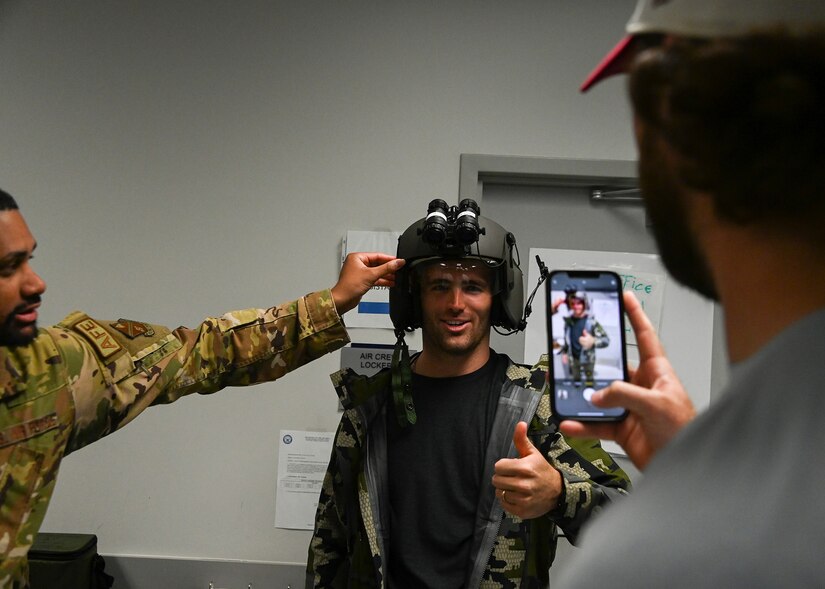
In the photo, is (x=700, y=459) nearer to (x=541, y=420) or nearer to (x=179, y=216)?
(x=541, y=420)

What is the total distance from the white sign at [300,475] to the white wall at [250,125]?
0.13 m

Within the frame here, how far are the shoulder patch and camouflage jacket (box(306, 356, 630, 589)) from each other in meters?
0.66

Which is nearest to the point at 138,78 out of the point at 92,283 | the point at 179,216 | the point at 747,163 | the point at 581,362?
the point at 179,216

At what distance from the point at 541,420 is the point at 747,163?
1.69 m

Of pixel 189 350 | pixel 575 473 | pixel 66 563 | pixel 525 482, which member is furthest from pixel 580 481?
pixel 66 563

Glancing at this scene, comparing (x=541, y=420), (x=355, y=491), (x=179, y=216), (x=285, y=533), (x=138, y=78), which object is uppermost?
(x=138, y=78)

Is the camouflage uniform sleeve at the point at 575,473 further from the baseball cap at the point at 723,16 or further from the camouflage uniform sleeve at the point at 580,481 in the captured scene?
the baseball cap at the point at 723,16

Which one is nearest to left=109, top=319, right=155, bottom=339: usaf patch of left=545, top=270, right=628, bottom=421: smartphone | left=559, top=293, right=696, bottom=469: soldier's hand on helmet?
left=545, top=270, right=628, bottom=421: smartphone

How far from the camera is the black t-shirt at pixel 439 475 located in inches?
80.5

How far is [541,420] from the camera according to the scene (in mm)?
2133

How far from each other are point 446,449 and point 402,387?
220 millimetres

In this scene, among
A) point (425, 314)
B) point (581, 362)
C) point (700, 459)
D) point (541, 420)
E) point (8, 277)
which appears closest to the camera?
point (700, 459)

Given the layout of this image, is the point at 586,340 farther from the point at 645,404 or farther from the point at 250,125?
the point at 250,125

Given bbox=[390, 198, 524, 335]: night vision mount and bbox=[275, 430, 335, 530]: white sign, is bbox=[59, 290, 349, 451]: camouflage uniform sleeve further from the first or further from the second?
bbox=[275, 430, 335, 530]: white sign
